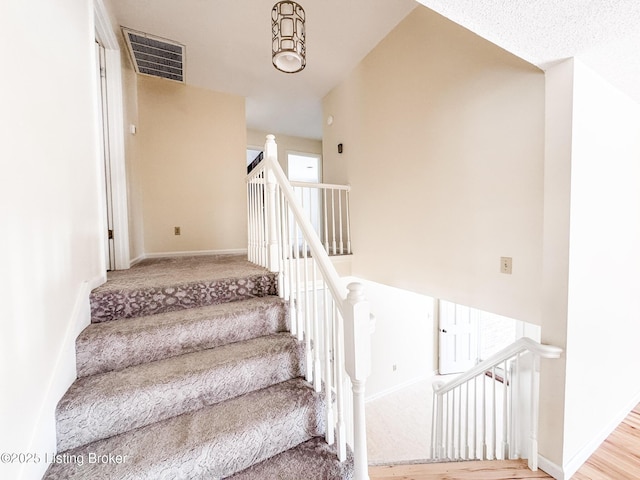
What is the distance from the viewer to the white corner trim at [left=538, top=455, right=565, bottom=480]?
1562mm

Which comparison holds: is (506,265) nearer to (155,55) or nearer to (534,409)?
(534,409)

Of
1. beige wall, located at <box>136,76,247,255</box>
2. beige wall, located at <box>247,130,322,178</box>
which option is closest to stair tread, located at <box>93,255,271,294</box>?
beige wall, located at <box>136,76,247,255</box>

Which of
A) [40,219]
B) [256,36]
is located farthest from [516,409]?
[256,36]

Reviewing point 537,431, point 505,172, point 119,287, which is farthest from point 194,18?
point 537,431

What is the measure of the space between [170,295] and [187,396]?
0.72m

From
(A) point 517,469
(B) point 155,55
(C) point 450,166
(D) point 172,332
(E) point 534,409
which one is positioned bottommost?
(A) point 517,469

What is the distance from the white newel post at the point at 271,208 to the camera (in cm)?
197

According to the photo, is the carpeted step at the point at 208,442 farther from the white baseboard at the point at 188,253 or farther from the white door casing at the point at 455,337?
the white door casing at the point at 455,337

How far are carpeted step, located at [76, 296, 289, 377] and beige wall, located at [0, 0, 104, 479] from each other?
8 centimetres

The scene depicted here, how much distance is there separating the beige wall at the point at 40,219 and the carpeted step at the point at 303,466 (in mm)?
776

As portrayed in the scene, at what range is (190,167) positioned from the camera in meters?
3.82

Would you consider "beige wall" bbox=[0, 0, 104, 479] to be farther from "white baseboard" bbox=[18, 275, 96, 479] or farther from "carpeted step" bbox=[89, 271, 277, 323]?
"carpeted step" bbox=[89, 271, 277, 323]

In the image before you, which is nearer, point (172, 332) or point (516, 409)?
point (172, 332)

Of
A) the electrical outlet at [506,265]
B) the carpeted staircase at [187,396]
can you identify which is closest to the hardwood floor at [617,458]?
the electrical outlet at [506,265]
